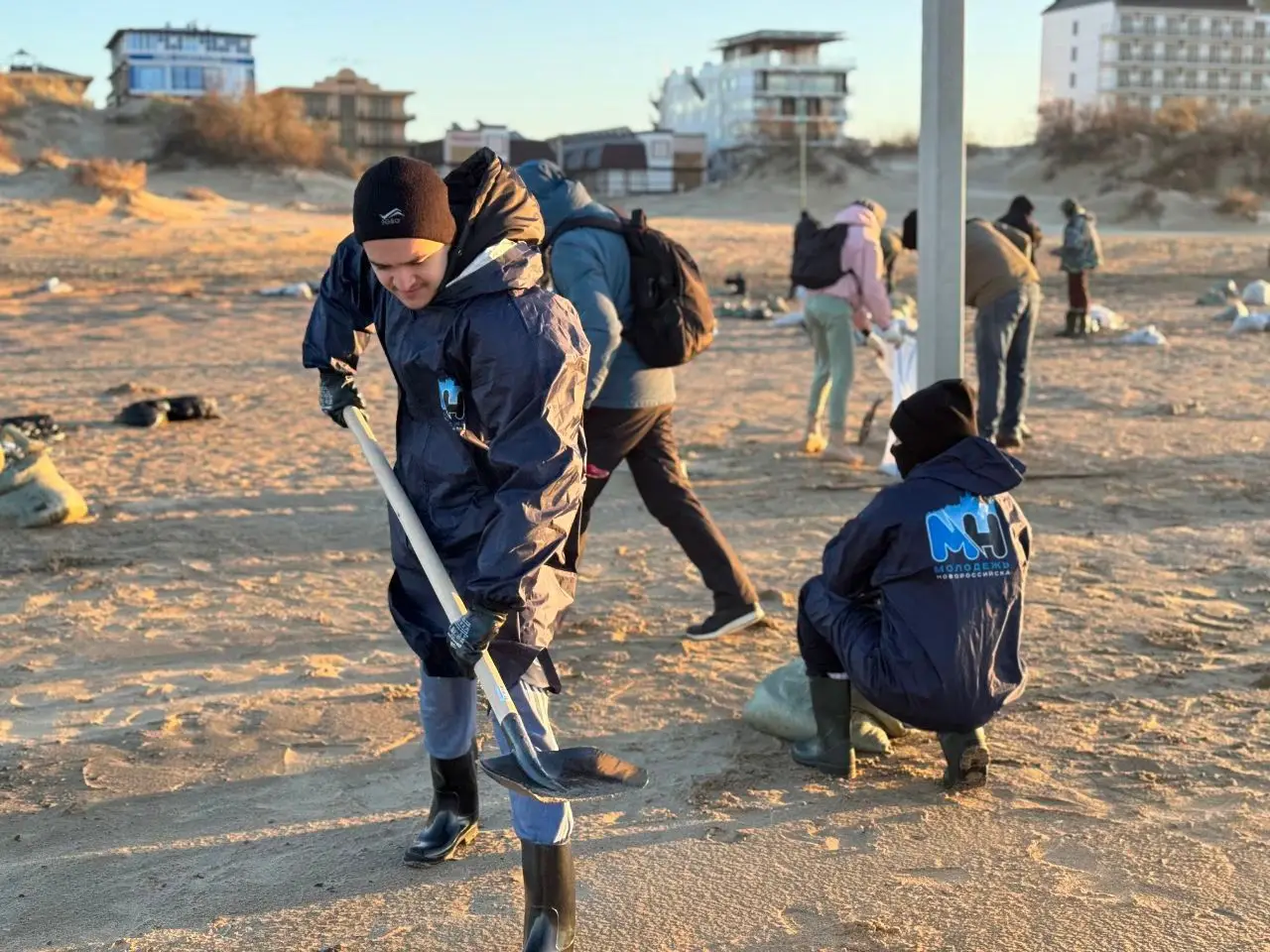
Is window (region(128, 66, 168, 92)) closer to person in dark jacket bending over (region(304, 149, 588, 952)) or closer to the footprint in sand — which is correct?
the footprint in sand

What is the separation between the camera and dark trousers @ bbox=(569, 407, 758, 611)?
14.8ft

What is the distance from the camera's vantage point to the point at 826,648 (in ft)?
11.9

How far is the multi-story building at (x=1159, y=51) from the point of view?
90.1m

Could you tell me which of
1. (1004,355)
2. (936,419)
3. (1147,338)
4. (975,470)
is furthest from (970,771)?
(1147,338)

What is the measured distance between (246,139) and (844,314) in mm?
39025

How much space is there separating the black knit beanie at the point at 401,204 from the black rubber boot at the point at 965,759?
1.94 meters

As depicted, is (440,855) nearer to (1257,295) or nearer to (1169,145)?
(1257,295)

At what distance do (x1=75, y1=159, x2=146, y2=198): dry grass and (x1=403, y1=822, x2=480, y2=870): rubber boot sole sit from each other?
2748cm

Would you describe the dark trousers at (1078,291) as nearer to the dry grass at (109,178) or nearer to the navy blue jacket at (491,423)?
the navy blue jacket at (491,423)

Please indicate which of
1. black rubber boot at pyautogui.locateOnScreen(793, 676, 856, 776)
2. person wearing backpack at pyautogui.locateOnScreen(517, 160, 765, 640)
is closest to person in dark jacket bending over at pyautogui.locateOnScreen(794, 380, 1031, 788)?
black rubber boot at pyautogui.locateOnScreen(793, 676, 856, 776)

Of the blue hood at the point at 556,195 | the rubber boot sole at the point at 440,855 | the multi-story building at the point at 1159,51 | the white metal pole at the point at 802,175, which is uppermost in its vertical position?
the multi-story building at the point at 1159,51

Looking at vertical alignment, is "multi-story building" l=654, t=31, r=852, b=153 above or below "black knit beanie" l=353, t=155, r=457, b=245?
above

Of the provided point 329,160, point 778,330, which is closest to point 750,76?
point 329,160

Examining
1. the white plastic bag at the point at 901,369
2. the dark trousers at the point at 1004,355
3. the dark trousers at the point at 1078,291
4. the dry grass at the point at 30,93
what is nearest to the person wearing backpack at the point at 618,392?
the white plastic bag at the point at 901,369
